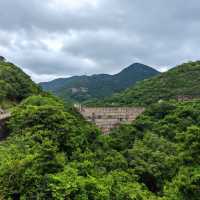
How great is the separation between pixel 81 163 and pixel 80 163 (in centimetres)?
8

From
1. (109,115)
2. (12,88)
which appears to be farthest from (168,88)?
(12,88)

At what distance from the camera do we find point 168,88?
251ft

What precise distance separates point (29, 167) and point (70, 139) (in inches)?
335

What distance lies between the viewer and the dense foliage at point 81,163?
18.9 meters

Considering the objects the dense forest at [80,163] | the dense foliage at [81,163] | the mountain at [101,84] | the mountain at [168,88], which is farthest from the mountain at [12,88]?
the mountain at [101,84]

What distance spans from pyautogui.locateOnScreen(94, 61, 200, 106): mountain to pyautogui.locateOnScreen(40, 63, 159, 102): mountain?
112 feet

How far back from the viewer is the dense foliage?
1888cm

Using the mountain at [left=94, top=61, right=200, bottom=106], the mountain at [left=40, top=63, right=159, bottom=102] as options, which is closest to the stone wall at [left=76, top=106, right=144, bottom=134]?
the mountain at [left=94, top=61, right=200, bottom=106]

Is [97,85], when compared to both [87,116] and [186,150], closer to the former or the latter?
[87,116]

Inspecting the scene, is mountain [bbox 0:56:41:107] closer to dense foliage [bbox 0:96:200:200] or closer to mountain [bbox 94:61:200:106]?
dense foliage [bbox 0:96:200:200]

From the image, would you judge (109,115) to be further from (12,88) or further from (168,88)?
(12,88)

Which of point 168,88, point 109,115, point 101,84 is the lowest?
point 109,115

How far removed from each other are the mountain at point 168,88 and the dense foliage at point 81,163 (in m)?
28.2

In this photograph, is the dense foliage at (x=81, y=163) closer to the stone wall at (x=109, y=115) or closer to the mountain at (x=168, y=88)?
the stone wall at (x=109, y=115)
